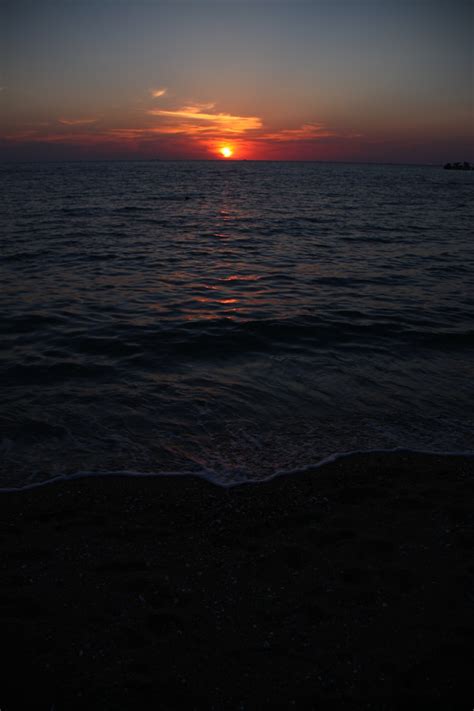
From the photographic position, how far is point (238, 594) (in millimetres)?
3828

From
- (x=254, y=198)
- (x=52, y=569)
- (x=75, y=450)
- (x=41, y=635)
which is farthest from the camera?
(x=254, y=198)

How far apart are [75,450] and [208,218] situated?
30.4 meters

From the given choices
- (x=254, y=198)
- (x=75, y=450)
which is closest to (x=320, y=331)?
(x=75, y=450)

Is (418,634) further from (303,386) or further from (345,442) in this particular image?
(303,386)

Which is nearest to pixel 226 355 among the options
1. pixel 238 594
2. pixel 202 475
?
pixel 202 475

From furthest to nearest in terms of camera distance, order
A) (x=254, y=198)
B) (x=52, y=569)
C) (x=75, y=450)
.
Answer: (x=254, y=198)
(x=75, y=450)
(x=52, y=569)

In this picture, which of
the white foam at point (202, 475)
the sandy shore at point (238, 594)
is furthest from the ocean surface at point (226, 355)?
the sandy shore at point (238, 594)

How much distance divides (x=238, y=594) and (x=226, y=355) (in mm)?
Answer: 6226

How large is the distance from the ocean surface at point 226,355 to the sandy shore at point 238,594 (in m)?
0.79

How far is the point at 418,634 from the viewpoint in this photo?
348 cm

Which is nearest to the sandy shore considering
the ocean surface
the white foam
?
the white foam

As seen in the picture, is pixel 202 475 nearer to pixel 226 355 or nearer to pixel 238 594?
pixel 238 594

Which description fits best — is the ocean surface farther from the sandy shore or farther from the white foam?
the sandy shore

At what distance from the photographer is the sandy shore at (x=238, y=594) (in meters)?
3.08
